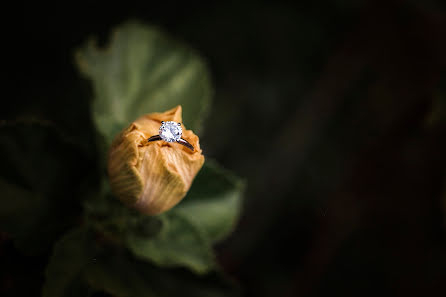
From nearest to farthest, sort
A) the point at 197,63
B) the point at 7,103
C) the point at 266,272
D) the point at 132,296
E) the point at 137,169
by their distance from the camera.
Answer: the point at 137,169
the point at 132,296
the point at 197,63
the point at 7,103
the point at 266,272

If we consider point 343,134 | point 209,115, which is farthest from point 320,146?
point 209,115

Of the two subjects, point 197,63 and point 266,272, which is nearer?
point 197,63

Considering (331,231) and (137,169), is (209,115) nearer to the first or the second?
(331,231)

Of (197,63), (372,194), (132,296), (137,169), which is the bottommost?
(132,296)

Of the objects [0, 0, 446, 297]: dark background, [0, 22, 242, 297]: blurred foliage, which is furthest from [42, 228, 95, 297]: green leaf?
[0, 0, 446, 297]: dark background

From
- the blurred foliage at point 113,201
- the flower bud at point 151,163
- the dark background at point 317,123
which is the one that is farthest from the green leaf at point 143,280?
the dark background at point 317,123

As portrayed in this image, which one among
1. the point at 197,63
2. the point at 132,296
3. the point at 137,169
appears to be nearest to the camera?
the point at 137,169

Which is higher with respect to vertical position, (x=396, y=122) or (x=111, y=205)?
(x=396, y=122)
